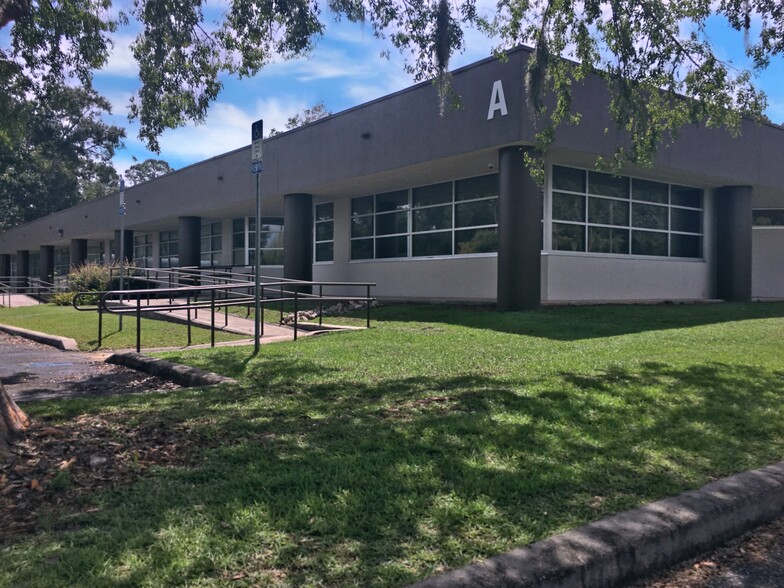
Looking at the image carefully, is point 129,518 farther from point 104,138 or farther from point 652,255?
point 104,138

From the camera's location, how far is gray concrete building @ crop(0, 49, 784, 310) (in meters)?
13.9

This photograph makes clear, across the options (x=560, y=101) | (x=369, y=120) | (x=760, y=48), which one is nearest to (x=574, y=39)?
(x=560, y=101)

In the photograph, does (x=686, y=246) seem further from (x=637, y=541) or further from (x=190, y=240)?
(x=190, y=240)

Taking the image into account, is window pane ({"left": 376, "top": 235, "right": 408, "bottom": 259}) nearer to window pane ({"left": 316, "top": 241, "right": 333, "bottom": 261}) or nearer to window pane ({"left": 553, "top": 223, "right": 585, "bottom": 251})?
window pane ({"left": 316, "top": 241, "right": 333, "bottom": 261})

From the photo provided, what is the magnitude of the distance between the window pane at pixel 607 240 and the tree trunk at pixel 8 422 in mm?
13861

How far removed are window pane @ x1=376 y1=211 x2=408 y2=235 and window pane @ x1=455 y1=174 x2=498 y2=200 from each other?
7.17ft

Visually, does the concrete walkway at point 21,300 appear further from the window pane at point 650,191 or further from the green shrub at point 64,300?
the window pane at point 650,191

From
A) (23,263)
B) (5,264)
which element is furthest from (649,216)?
(5,264)

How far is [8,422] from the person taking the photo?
469 centimetres

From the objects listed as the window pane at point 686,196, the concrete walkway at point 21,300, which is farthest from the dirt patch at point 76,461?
the concrete walkway at point 21,300

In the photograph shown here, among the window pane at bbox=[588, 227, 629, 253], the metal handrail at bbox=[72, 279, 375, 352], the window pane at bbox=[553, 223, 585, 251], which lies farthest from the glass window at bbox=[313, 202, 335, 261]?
the window pane at bbox=[588, 227, 629, 253]

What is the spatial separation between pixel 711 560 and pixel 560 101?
9.03 m

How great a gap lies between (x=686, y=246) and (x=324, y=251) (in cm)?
1165

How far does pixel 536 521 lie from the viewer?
3.38 meters
